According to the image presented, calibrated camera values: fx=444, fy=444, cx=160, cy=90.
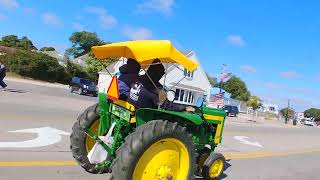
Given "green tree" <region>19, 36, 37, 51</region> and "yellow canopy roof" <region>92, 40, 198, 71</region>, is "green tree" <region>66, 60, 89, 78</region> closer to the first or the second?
"green tree" <region>19, 36, 37, 51</region>

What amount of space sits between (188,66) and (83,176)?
2.67 metres

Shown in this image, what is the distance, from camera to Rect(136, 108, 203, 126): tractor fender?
6621mm

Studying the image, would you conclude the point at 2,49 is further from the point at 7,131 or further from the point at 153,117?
the point at 153,117

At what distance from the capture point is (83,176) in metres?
7.68

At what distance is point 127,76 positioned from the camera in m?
6.95

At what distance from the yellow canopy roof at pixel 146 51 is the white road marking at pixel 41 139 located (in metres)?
3.66

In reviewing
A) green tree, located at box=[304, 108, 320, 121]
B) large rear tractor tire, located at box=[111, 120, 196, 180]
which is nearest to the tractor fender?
large rear tractor tire, located at box=[111, 120, 196, 180]

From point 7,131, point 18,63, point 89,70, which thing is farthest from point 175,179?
point 89,70

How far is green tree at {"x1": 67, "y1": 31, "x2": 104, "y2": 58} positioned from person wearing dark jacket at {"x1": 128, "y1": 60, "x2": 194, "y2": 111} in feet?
415

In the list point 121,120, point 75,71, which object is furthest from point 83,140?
point 75,71

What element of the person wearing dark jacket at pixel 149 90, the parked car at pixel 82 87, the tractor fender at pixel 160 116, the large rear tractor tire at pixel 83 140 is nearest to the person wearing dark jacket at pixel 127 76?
the person wearing dark jacket at pixel 149 90

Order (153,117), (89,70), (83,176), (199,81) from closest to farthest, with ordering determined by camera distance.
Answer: (153,117), (83,176), (199,81), (89,70)

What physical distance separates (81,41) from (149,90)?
130126mm

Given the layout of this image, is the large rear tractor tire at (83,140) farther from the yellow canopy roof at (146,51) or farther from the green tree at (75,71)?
the green tree at (75,71)
